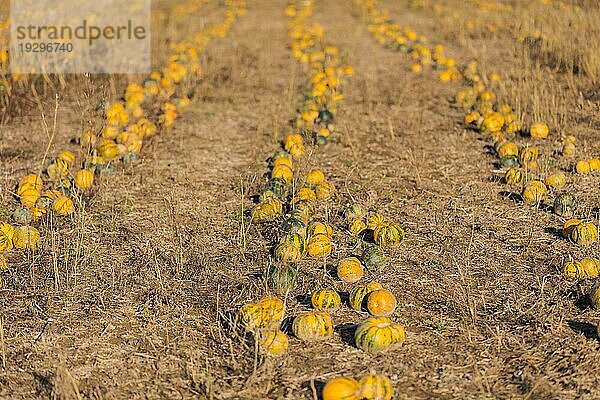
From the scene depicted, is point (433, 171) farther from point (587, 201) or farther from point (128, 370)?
point (128, 370)

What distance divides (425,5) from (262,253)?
569 inches

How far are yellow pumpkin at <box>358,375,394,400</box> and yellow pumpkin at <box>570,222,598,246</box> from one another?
264 cm

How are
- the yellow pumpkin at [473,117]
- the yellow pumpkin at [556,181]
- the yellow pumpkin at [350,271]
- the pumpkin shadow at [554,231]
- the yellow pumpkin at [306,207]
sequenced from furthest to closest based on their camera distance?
the yellow pumpkin at [473,117] → the yellow pumpkin at [556,181] → the yellow pumpkin at [306,207] → the pumpkin shadow at [554,231] → the yellow pumpkin at [350,271]

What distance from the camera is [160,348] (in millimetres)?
4668

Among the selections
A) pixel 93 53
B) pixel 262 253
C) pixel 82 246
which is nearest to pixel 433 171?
pixel 262 253

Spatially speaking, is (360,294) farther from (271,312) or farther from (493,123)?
(493,123)

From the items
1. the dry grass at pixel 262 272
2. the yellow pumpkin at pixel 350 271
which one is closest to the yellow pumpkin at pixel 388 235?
the dry grass at pixel 262 272

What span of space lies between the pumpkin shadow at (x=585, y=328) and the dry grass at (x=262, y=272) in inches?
0.5

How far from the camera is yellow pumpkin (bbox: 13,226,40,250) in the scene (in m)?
5.95

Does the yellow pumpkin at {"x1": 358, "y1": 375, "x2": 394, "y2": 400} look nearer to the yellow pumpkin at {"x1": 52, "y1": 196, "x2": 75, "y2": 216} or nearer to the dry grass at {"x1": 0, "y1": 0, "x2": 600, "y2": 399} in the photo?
the dry grass at {"x1": 0, "y1": 0, "x2": 600, "y2": 399}

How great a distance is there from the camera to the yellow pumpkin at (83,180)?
23.8 feet

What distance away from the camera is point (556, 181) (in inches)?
281

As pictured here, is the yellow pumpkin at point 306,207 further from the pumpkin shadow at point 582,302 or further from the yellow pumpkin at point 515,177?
the pumpkin shadow at point 582,302

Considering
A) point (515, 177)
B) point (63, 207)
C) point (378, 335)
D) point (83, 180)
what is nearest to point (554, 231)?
point (515, 177)
